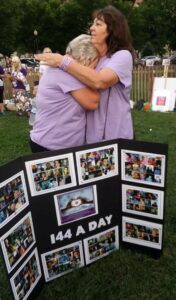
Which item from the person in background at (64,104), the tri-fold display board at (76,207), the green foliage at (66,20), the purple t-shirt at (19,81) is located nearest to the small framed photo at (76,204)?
the tri-fold display board at (76,207)

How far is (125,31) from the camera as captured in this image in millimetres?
1941

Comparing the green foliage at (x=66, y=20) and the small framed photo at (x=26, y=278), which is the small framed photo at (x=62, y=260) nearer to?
the small framed photo at (x=26, y=278)

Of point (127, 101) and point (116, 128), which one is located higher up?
point (127, 101)

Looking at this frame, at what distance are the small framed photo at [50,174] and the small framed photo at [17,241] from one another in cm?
19

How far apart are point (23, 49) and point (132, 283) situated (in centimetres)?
3967

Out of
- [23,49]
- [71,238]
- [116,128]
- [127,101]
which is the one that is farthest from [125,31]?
[23,49]

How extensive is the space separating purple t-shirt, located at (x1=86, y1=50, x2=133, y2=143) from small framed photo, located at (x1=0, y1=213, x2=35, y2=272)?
656 millimetres

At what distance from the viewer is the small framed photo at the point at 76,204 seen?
2.07 metres

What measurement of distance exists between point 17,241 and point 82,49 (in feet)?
3.76

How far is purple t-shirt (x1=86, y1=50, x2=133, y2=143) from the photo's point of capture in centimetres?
191

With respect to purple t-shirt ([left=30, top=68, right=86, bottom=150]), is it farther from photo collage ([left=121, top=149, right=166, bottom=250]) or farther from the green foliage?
the green foliage

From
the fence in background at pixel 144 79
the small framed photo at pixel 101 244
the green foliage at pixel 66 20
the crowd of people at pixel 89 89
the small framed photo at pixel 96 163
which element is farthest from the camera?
the green foliage at pixel 66 20

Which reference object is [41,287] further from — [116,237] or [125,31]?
[125,31]

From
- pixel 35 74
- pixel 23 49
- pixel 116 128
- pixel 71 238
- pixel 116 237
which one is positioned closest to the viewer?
pixel 116 128
